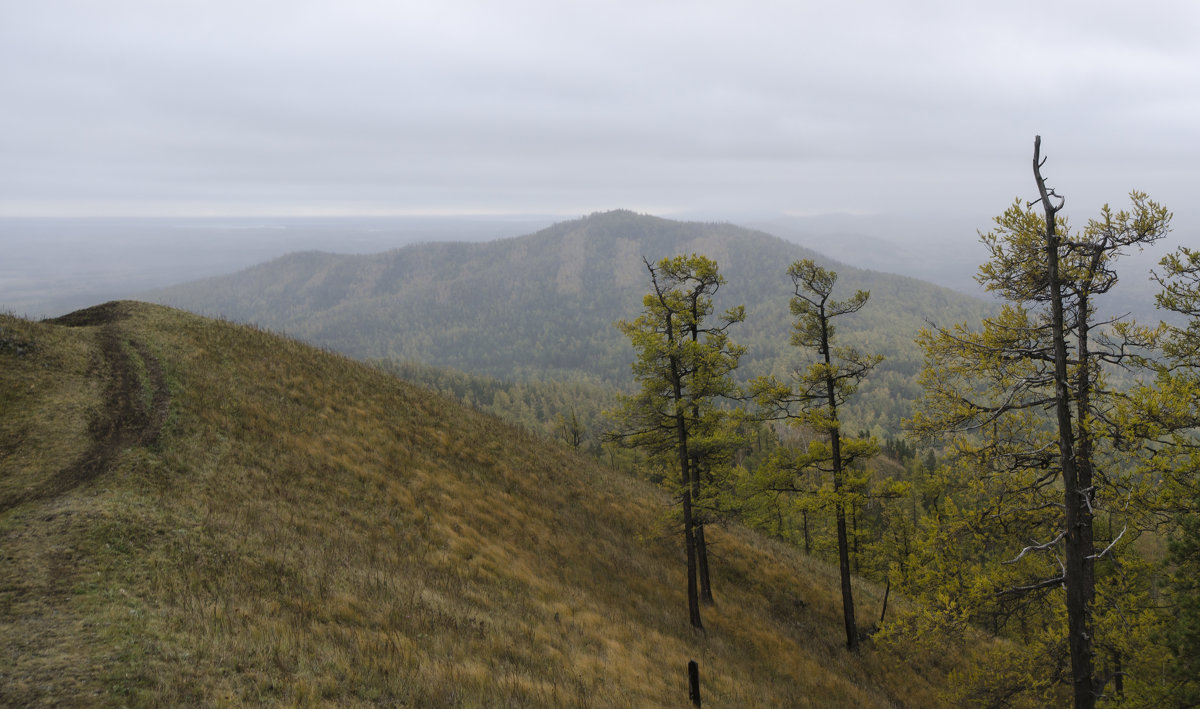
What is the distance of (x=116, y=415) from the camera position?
1501 cm

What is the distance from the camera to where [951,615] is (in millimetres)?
9430

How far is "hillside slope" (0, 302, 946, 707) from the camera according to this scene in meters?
7.81

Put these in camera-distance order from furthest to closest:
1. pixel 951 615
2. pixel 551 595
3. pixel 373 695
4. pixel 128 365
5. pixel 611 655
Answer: pixel 128 365 → pixel 551 595 → pixel 611 655 → pixel 951 615 → pixel 373 695

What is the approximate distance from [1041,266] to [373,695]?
520 inches

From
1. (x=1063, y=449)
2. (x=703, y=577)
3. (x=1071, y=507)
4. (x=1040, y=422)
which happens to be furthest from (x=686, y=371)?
(x=1071, y=507)

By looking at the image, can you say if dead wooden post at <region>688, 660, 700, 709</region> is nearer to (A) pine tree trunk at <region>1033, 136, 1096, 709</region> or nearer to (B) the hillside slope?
(B) the hillside slope

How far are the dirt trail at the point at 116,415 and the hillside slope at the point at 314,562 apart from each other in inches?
3.5

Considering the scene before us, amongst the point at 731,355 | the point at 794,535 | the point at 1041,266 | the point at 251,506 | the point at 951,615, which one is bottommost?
the point at 794,535

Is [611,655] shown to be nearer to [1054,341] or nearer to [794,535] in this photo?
[1054,341]

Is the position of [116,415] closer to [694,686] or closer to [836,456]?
[694,686]

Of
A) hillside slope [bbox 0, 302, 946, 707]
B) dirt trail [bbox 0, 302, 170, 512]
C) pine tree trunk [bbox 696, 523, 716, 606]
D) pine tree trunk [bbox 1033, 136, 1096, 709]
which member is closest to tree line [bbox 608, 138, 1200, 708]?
pine tree trunk [bbox 1033, 136, 1096, 709]

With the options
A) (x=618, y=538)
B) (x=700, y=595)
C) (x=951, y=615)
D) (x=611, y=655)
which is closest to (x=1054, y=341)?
(x=951, y=615)

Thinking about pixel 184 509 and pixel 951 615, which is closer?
pixel 951 615

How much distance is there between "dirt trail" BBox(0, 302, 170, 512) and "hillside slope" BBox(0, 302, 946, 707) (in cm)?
9
